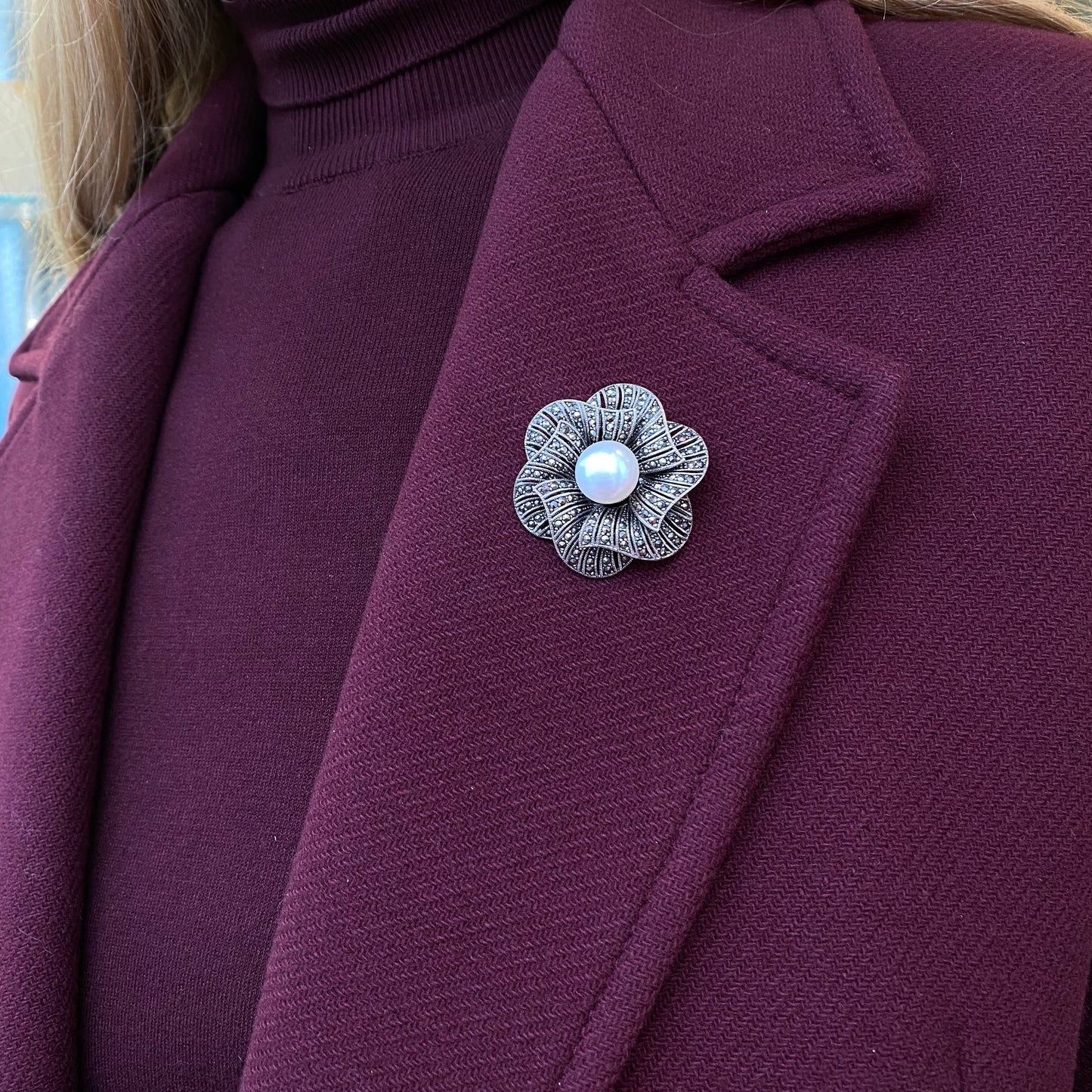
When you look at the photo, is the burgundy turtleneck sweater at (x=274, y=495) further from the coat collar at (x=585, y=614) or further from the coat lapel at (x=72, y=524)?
the coat collar at (x=585, y=614)

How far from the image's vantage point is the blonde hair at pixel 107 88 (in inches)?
36.2

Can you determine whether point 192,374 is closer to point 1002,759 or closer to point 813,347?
point 813,347

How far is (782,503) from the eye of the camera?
524mm

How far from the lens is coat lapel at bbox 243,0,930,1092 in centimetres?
51

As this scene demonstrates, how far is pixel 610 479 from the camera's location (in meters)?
0.51

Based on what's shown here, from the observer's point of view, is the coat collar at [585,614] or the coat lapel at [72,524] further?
the coat lapel at [72,524]

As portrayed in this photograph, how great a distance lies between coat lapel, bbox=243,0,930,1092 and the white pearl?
4 centimetres

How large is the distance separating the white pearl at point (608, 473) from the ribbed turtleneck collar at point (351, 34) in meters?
0.41

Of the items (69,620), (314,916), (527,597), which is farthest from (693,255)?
(69,620)

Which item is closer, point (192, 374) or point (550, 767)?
point (550, 767)

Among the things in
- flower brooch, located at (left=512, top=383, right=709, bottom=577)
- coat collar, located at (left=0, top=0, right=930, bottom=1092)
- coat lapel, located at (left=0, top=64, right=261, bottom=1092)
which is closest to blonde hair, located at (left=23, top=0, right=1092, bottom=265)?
coat lapel, located at (left=0, top=64, right=261, bottom=1092)

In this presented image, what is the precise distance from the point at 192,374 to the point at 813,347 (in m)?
0.52

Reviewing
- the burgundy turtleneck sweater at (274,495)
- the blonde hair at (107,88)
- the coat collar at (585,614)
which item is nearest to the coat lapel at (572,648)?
the coat collar at (585,614)

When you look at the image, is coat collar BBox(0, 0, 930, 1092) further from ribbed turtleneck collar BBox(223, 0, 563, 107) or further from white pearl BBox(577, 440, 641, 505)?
ribbed turtleneck collar BBox(223, 0, 563, 107)
